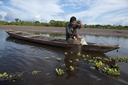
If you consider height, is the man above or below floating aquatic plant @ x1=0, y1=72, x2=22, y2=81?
above

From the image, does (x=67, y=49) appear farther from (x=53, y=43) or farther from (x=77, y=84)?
(x=77, y=84)

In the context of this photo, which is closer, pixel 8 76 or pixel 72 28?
pixel 8 76

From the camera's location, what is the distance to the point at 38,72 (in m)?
3.21

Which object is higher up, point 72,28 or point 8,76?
point 72,28

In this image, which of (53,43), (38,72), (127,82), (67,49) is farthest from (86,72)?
(53,43)

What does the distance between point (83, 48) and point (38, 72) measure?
3.80 m

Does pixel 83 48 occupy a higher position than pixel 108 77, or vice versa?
pixel 83 48

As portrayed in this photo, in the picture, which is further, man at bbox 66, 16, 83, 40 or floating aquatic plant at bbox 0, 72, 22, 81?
man at bbox 66, 16, 83, 40

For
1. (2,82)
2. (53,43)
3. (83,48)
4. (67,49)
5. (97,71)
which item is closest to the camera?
(2,82)

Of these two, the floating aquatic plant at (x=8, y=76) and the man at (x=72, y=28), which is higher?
the man at (x=72, y=28)

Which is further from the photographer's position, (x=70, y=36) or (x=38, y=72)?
(x=70, y=36)

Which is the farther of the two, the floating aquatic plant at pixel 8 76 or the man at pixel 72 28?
the man at pixel 72 28

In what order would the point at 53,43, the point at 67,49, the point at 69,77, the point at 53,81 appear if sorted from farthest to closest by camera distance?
the point at 53,43
the point at 67,49
the point at 69,77
the point at 53,81

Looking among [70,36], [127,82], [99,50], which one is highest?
[70,36]
